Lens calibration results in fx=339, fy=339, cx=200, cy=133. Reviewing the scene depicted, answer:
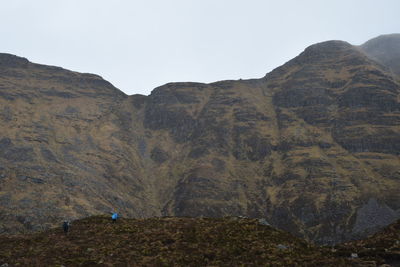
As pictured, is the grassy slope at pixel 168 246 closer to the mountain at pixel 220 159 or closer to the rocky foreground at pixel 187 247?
the rocky foreground at pixel 187 247

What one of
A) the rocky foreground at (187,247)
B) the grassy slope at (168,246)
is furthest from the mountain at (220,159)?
the rocky foreground at (187,247)

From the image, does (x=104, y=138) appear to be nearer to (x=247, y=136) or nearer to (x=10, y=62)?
(x=247, y=136)

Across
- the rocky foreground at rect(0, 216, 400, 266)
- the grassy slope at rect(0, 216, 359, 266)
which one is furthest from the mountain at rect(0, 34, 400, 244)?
the rocky foreground at rect(0, 216, 400, 266)

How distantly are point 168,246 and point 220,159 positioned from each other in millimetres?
128421

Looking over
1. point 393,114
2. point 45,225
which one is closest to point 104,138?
point 45,225

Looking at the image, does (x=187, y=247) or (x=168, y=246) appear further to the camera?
(x=168, y=246)

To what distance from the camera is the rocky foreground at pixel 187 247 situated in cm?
2795

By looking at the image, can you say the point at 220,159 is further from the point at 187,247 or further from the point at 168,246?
the point at 187,247

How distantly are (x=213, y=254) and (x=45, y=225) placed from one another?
7853cm

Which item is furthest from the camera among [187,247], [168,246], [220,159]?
[220,159]

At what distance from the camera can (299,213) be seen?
400 feet

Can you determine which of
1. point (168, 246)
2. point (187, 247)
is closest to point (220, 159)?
point (168, 246)

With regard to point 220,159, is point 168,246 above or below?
above

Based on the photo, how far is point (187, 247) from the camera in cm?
3209
